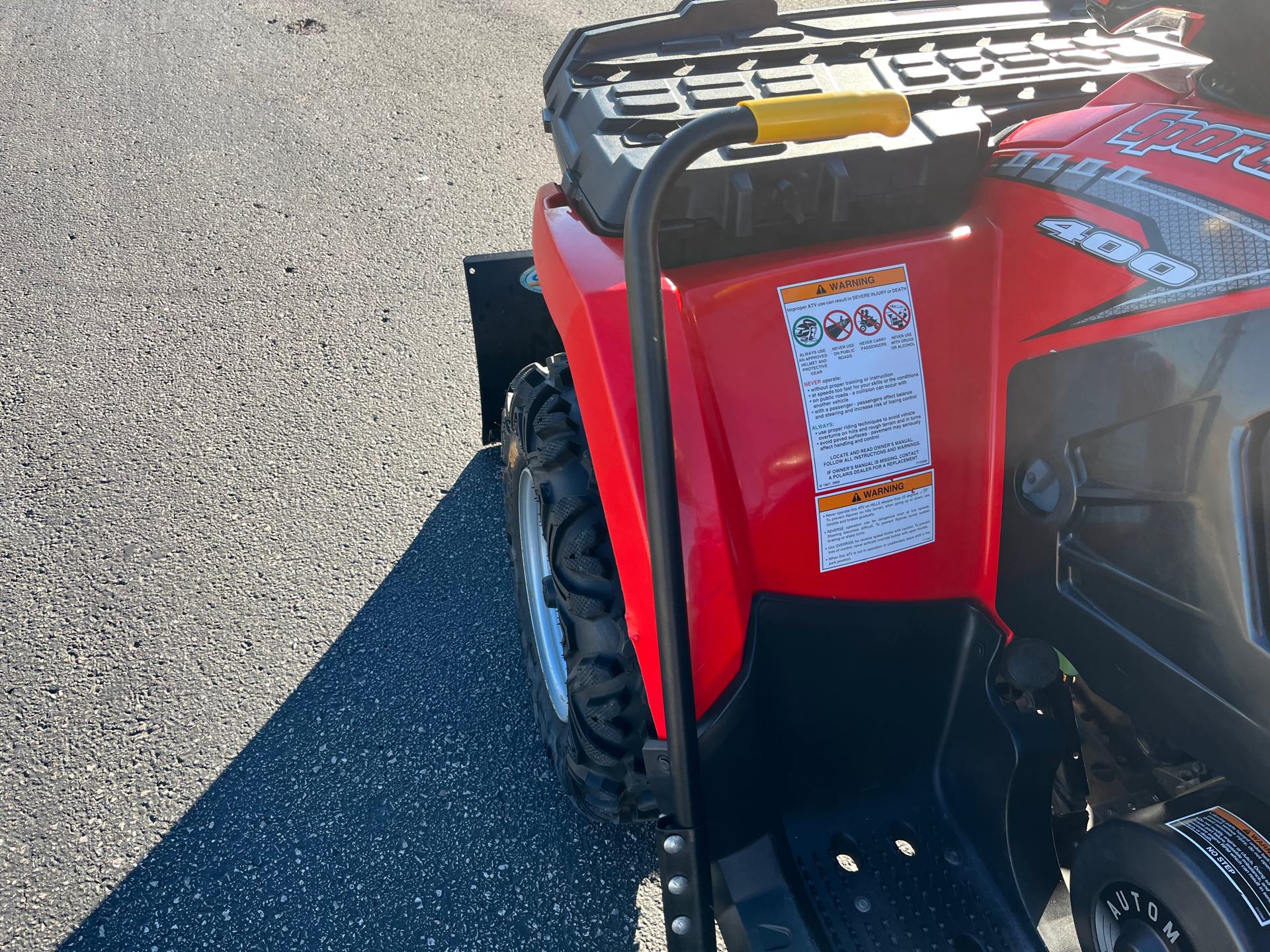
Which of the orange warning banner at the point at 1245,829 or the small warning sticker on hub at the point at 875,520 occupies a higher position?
the small warning sticker on hub at the point at 875,520

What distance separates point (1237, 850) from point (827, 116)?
88 cm

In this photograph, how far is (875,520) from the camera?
1284 mm

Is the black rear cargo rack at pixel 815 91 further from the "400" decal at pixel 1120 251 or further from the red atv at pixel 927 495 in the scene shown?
the "400" decal at pixel 1120 251

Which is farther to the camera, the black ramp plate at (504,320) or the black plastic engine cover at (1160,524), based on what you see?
the black ramp plate at (504,320)

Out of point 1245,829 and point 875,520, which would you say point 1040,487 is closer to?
point 875,520

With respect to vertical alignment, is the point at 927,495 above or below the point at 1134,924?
above

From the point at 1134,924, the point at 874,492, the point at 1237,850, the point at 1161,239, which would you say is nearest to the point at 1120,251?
the point at 1161,239

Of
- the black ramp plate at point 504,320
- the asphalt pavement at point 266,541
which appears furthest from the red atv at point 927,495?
the black ramp plate at point 504,320

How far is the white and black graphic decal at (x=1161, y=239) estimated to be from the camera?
100 centimetres

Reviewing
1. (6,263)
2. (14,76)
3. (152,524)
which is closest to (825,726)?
(152,524)

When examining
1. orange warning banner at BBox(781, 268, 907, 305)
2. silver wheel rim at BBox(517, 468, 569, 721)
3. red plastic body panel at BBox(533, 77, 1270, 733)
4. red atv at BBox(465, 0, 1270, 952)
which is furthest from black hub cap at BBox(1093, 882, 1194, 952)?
silver wheel rim at BBox(517, 468, 569, 721)

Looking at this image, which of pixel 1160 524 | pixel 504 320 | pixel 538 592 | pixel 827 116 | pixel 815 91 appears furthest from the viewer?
pixel 504 320

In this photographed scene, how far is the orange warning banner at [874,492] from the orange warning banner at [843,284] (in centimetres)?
26

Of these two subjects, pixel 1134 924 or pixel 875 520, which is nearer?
pixel 1134 924
